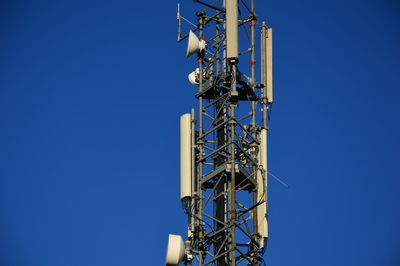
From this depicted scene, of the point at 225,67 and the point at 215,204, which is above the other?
the point at 225,67

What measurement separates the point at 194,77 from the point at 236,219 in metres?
7.24

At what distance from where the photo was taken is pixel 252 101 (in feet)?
172

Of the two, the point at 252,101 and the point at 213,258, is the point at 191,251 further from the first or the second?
the point at 252,101

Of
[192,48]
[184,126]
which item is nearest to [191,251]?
[184,126]

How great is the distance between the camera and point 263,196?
50.9m

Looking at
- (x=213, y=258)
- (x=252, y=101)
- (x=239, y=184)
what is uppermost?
(x=252, y=101)

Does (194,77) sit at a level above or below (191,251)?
above

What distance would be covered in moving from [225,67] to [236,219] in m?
6.40

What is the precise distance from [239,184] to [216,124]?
2.65 metres

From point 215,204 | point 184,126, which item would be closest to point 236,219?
point 215,204

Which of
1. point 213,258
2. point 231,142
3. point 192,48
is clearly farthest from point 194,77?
point 213,258

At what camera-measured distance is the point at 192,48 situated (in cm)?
5300

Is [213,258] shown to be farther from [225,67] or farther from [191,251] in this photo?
[225,67]

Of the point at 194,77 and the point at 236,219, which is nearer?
the point at 236,219
